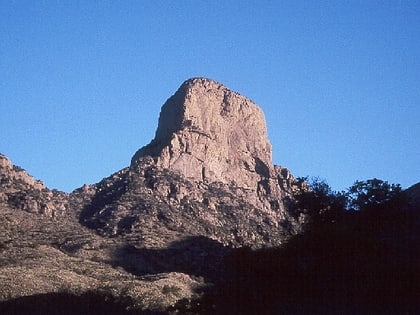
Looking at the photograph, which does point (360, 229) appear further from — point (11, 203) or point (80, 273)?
point (11, 203)

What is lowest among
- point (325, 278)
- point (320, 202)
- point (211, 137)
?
point (325, 278)

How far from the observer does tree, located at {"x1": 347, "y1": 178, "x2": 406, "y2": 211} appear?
56.1m

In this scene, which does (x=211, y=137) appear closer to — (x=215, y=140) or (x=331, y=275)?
(x=215, y=140)

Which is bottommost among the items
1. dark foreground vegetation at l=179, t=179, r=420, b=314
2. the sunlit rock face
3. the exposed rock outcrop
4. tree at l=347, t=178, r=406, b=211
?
dark foreground vegetation at l=179, t=179, r=420, b=314

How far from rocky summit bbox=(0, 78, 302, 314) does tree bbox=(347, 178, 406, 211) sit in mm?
7184

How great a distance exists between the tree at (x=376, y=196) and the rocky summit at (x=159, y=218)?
7.18 metres

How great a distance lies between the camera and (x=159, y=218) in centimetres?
9231

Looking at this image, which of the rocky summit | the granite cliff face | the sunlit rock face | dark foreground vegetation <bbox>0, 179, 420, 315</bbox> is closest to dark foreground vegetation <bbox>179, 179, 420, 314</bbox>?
dark foreground vegetation <bbox>0, 179, 420, 315</bbox>

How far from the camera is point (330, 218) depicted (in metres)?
58.9

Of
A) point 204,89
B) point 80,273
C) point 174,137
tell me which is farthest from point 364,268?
point 204,89

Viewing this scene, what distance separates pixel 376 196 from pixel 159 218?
1616 inches

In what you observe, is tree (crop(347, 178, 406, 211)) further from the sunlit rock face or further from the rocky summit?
the sunlit rock face

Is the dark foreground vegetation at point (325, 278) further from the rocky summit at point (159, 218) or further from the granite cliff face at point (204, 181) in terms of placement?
the granite cliff face at point (204, 181)

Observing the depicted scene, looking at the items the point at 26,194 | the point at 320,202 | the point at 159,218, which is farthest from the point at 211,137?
the point at 320,202
